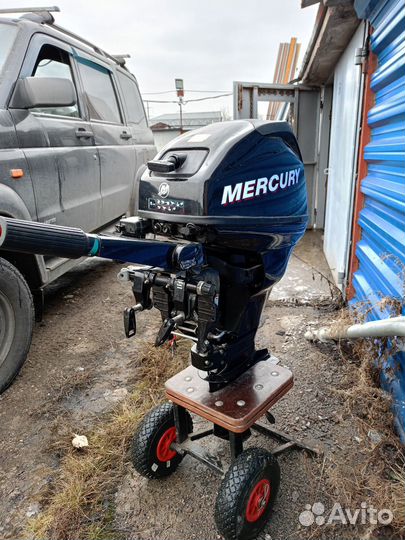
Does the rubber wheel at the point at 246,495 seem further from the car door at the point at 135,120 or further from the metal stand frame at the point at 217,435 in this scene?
the car door at the point at 135,120

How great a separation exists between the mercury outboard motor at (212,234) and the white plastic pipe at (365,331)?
0.64m

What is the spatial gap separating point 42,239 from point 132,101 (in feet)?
16.7

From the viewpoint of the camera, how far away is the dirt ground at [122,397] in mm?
1888

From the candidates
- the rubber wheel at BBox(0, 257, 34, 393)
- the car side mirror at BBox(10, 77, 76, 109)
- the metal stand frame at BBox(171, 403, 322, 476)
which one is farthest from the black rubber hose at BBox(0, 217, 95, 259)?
the car side mirror at BBox(10, 77, 76, 109)

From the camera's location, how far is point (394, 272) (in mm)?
2432

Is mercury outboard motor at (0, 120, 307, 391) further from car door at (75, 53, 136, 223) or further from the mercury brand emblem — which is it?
car door at (75, 53, 136, 223)

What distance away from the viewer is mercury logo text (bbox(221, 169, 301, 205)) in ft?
4.96

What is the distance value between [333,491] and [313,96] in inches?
243

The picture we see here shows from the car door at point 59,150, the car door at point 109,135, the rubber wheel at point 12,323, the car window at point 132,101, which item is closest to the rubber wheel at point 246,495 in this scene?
the rubber wheel at point 12,323

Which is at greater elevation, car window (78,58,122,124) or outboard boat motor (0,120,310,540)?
car window (78,58,122,124)

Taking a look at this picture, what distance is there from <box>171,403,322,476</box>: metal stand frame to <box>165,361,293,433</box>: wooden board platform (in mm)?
108

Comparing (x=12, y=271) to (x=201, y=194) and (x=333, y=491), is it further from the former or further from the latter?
(x=333, y=491)

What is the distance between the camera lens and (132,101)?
18.5 feet

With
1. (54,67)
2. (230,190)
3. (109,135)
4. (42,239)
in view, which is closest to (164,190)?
(230,190)
